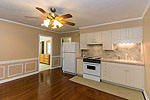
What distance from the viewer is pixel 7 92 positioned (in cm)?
241

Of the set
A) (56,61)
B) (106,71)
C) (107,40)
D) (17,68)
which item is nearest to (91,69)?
(106,71)

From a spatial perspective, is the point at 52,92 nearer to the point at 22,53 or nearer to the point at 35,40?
the point at 22,53

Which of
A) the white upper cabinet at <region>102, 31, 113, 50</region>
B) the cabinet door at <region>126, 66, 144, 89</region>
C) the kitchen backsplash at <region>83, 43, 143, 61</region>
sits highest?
the white upper cabinet at <region>102, 31, 113, 50</region>

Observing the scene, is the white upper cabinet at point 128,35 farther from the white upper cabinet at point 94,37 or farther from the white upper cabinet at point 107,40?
the white upper cabinet at point 94,37

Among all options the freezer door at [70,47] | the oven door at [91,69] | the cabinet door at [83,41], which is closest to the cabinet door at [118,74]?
the oven door at [91,69]

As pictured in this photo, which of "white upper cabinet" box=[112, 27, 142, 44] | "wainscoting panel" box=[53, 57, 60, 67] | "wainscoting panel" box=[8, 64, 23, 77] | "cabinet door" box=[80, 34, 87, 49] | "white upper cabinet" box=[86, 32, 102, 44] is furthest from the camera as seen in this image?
"wainscoting panel" box=[53, 57, 60, 67]

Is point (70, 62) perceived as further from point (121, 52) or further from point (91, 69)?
point (121, 52)

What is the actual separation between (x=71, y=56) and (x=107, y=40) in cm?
204

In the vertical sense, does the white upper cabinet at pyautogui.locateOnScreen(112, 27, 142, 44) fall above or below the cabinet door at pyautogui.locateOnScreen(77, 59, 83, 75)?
above

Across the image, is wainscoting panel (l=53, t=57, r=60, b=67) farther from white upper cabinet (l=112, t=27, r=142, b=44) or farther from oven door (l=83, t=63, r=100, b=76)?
white upper cabinet (l=112, t=27, r=142, b=44)

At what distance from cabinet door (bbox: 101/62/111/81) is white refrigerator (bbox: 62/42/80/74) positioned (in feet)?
4.92

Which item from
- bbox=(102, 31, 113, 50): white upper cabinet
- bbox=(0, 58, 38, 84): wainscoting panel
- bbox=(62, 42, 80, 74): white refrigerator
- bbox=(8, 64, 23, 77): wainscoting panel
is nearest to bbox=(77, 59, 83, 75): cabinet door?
bbox=(62, 42, 80, 74): white refrigerator

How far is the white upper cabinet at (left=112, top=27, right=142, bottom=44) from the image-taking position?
2754mm

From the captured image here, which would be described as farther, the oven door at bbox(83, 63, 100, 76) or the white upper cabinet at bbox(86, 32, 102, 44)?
the white upper cabinet at bbox(86, 32, 102, 44)
